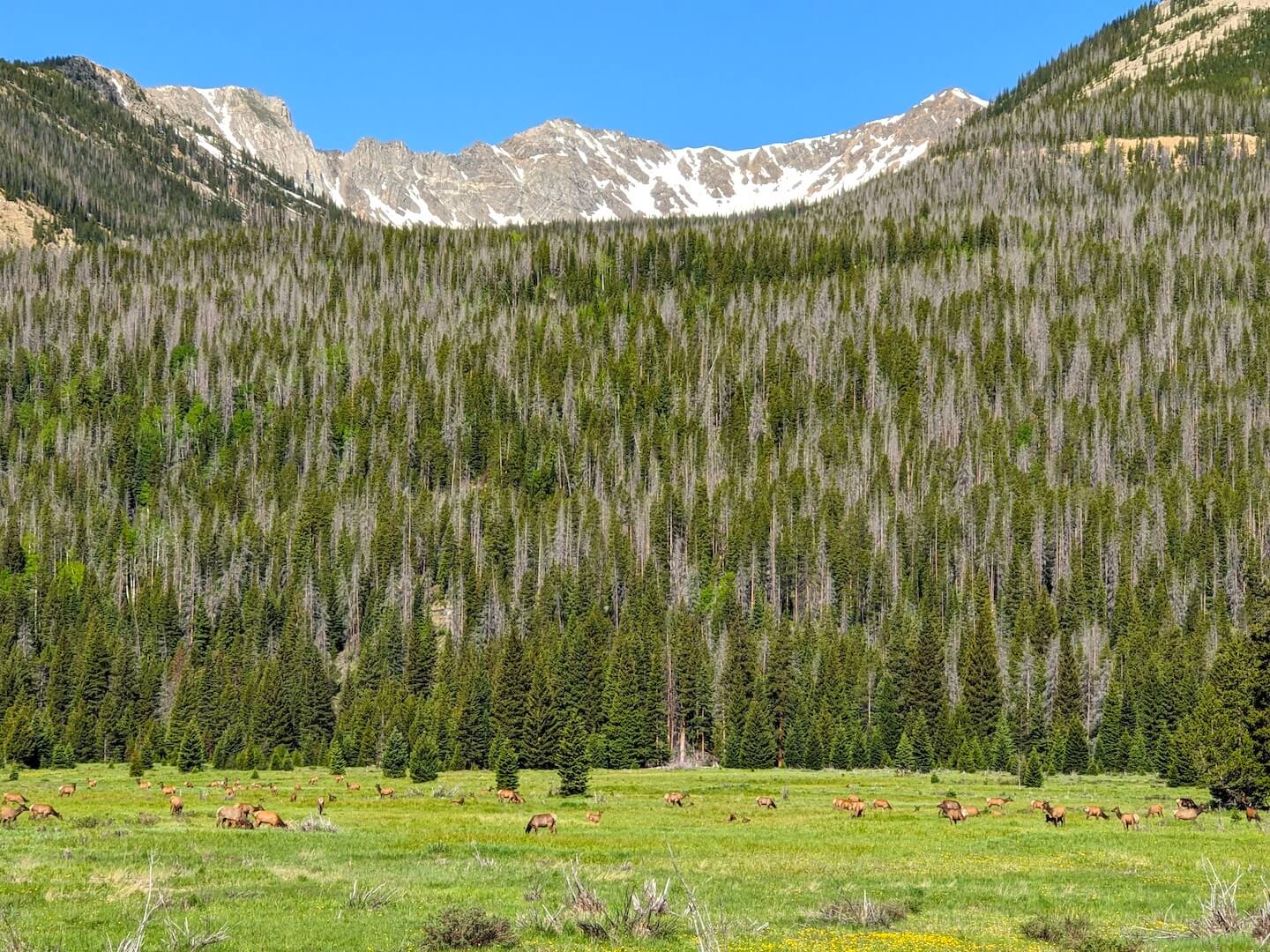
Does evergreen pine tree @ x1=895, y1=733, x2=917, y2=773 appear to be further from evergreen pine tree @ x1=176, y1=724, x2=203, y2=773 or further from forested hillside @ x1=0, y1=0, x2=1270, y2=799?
evergreen pine tree @ x1=176, y1=724, x2=203, y2=773

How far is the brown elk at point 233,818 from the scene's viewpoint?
136ft

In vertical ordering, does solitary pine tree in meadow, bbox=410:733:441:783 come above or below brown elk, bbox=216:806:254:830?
above

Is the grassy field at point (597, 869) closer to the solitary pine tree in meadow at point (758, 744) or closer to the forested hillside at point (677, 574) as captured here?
the forested hillside at point (677, 574)

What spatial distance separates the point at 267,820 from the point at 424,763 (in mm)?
34187

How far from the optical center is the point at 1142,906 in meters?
26.0

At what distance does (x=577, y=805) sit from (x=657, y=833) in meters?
13.6

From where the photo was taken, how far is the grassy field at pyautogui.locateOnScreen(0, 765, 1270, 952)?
21516 mm

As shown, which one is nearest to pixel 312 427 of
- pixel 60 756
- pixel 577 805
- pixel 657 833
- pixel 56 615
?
pixel 56 615

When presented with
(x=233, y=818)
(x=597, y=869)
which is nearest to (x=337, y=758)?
(x=233, y=818)

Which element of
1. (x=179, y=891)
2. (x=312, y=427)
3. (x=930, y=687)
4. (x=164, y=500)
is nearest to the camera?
(x=179, y=891)

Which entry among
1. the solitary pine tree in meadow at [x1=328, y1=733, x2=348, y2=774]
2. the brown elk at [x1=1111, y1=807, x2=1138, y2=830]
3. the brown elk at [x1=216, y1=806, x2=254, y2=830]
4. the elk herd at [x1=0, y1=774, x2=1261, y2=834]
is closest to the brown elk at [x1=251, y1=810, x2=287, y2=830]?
the elk herd at [x1=0, y1=774, x2=1261, y2=834]

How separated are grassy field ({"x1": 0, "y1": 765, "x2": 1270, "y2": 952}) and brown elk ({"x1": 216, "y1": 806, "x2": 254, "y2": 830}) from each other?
1.15 m

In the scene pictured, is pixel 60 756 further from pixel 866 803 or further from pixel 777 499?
pixel 777 499

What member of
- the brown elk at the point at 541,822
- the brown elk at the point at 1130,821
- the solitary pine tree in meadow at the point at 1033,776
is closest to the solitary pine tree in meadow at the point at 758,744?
the solitary pine tree in meadow at the point at 1033,776
